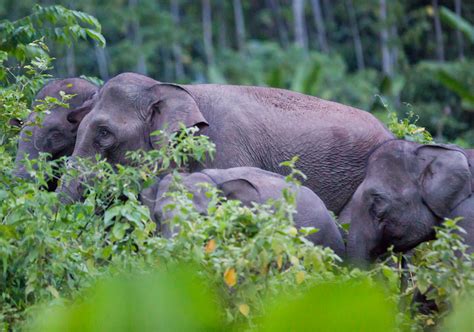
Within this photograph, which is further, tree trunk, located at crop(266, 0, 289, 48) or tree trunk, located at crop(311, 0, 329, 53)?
tree trunk, located at crop(266, 0, 289, 48)

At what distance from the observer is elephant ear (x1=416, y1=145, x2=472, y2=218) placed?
499cm

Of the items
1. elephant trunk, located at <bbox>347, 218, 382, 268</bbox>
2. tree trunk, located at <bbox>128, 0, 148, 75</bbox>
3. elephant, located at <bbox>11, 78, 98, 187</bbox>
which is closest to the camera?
elephant trunk, located at <bbox>347, 218, 382, 268</bbox>

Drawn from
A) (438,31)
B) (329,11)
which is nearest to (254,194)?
(438,31)

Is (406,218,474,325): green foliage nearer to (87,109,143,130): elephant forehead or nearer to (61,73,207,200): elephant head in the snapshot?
(61,73,207,200): elephant head

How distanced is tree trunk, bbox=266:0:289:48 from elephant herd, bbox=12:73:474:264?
33.1 meters

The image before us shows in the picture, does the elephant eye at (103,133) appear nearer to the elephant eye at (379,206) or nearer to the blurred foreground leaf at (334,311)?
the elephant eye at (379,206)

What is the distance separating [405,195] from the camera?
202 inches

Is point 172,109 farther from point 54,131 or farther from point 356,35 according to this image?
point 356,35

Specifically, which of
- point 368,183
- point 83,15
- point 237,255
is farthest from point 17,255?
point 83,15

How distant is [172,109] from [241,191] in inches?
47.6

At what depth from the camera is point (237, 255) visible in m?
3.36

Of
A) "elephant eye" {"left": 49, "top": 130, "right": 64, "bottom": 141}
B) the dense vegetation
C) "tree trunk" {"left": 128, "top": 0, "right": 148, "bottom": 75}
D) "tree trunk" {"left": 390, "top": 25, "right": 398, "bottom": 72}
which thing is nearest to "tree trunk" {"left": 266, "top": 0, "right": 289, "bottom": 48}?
"tree trunk" {"left": 128, "top": 0, "right": 148, "bottom": 75}

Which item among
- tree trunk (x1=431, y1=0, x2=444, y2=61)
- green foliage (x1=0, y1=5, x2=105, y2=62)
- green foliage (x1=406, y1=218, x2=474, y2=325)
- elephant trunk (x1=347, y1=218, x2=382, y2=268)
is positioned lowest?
tree trunk (x1=431, y1=0, x2=444, y2=61)

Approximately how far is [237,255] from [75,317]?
103 inches
